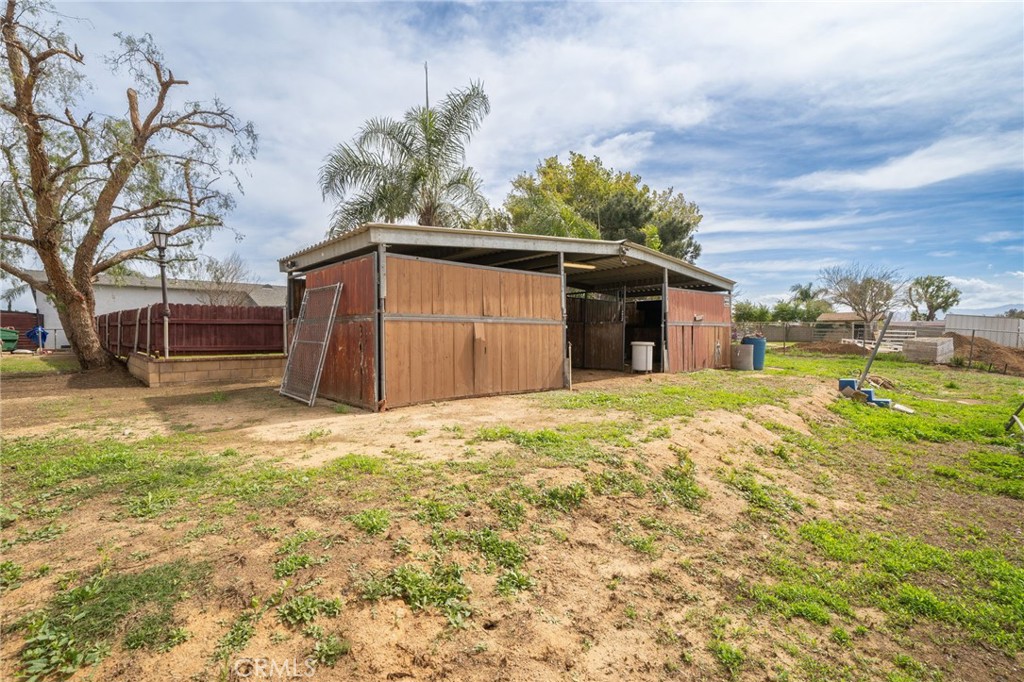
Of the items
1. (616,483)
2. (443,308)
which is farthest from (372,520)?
(443,308)

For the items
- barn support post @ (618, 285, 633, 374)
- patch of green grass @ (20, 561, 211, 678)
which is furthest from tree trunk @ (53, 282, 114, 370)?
barn support post @ (618, 285, 633, 374)

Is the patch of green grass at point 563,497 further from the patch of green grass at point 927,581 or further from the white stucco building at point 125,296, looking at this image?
the white stucco building at point 125,296

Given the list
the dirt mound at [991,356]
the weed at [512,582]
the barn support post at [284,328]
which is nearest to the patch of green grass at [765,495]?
the weed at [512,582]

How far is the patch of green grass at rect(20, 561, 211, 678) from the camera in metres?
1.90

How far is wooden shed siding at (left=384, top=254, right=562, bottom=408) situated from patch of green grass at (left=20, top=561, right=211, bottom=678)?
15.0ft

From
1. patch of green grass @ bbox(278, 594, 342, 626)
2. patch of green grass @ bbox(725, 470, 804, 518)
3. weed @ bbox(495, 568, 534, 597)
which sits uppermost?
patch of green grass @ bbox(278, 594, 342, 626)

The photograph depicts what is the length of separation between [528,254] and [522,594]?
7795 millimetres

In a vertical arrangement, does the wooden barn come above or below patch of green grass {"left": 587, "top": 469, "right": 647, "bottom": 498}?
above

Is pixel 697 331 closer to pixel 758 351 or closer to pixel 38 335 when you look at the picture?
pixel 758 351

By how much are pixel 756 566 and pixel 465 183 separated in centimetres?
1207

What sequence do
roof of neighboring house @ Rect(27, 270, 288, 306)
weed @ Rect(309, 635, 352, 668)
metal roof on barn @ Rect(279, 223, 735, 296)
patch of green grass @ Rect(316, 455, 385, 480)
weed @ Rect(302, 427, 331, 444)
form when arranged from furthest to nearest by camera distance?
1. roof of neighboring house @ Rect(27, 270, 288, 306)
2. metal roof on barn @ Rect(279, 223, 735, 296)
3. weed @ Rect(302, 427, 331, 444)
4. patch of green grass @ Rect(316, 455, 385, 480)
5. weed @ Rect(309, 635, 352, 668)

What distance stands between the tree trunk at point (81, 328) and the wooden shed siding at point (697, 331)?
15.2m

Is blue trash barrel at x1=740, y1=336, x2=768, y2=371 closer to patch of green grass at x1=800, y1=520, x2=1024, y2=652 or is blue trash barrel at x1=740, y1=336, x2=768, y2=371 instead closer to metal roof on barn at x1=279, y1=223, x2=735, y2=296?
metal roof on barn at x1=279, y1=223, x2=735, y2=296

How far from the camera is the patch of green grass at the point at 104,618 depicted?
1.90 m
